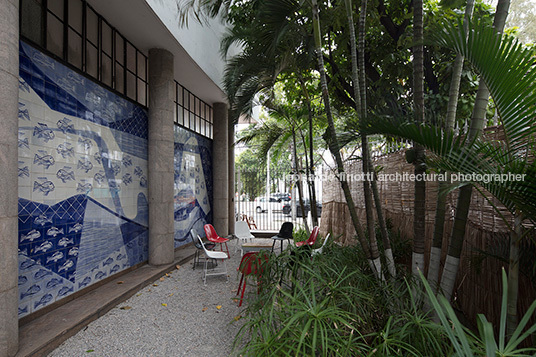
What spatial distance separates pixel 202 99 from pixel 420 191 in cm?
815

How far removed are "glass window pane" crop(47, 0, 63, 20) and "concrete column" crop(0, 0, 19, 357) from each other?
1592mm

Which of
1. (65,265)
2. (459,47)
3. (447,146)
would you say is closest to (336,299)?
(447,146)

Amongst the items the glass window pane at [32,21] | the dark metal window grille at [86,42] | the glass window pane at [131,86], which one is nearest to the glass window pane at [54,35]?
the dark metal window grille at [86,42]

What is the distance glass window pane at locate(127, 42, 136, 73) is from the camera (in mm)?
5781

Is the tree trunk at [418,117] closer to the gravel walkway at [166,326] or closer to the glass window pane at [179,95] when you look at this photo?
the gravel walkway at [166,326]

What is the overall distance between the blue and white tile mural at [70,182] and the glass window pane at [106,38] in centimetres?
84

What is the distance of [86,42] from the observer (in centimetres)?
459

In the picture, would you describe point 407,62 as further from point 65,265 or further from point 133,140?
point 65,265

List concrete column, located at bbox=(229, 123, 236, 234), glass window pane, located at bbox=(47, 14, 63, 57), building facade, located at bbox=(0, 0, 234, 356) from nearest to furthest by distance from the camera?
1. building facade, located at bbox=(0, 0, 234, 356)
2. glass window pane, located at bbox=(47, 14, 63, 57)
3. concrete column, located at bbox=(229, 123, 236, 234)

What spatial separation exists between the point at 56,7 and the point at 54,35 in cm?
43

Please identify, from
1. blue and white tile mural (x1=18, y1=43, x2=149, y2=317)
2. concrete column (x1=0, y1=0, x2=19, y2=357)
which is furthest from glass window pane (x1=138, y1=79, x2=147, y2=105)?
concrete column (x1=0, y1=0, x2=19, y2=357)

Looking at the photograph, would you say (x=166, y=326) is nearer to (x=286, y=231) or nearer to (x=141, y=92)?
(x=286, y=231)

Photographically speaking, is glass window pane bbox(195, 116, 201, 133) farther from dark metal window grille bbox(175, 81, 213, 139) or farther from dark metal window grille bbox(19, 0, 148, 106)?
dark metal window grille bbox(19, 0, 148, 106)

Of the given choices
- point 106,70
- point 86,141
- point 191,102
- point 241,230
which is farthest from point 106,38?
point 241,230
